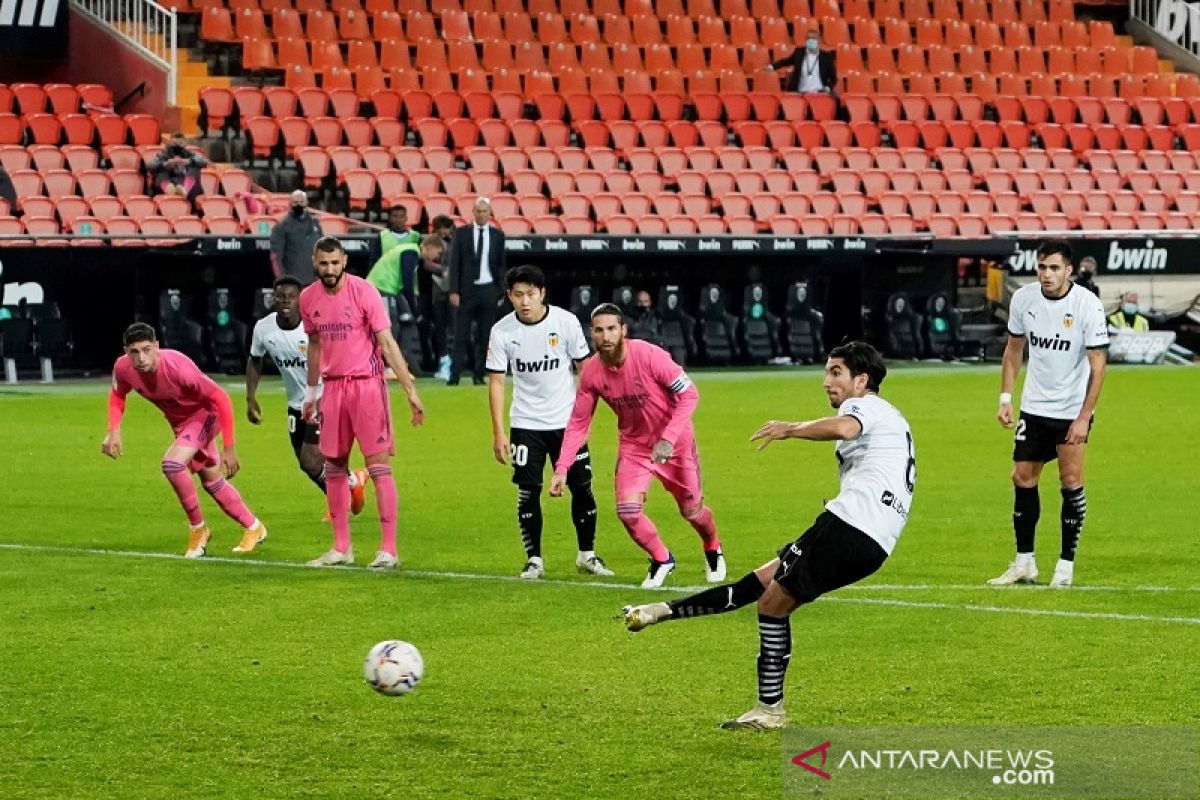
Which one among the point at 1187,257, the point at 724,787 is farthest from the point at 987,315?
the point at 724,787

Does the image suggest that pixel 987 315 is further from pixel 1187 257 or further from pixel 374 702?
pixel 374 702

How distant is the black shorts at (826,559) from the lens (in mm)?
7863

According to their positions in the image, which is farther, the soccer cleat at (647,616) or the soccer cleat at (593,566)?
the soccer cleat at (593,566)

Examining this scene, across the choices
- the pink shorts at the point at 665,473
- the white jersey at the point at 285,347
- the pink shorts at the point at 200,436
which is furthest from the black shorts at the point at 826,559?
the white jersey at the point at 285,347

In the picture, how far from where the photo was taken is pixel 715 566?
11727 millimetres

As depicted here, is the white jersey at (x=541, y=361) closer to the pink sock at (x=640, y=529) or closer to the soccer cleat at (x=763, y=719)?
the pink sock at (x=640, y=529)

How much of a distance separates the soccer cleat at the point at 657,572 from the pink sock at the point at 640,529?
0.03m

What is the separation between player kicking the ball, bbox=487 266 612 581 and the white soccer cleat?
100 inches

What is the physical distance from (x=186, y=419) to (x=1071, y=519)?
5.49 m

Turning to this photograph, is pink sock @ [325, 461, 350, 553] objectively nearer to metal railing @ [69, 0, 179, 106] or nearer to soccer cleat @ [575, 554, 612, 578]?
soccer cleat @ [575, 554, 612, 578]

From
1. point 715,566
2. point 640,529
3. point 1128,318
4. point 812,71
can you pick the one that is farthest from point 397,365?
point 812,71

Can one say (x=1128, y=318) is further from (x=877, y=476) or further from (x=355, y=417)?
(x=877, y=476)

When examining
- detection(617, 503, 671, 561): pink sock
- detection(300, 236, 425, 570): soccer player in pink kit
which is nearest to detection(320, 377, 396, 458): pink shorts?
detection(300, 236, 425, 570): soccer player in pink kit

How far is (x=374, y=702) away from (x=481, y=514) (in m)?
6.30
